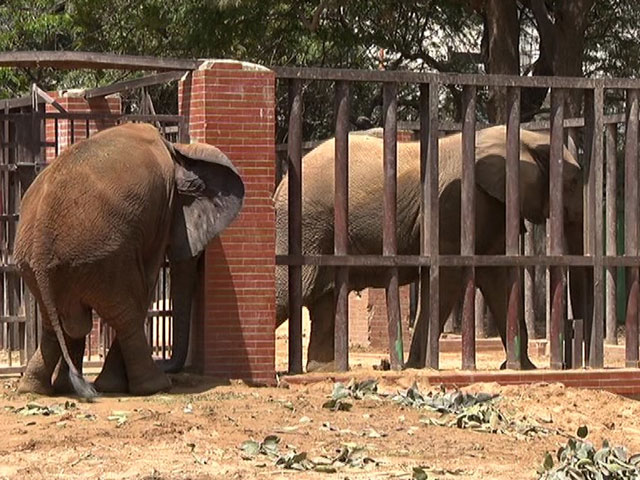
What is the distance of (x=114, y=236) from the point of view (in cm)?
1310

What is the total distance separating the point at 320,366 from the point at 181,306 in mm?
2326

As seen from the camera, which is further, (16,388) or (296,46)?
(296,46)

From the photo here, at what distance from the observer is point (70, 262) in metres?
12.9

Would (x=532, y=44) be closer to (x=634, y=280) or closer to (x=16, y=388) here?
(x=634, y=280)

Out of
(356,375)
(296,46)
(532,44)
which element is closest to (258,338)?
(356,375)

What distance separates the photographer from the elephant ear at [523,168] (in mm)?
16906

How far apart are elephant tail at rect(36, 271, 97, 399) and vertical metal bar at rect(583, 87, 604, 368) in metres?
5.35

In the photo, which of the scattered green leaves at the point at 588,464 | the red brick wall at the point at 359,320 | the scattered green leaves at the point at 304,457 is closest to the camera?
the scattered green leaves at the point at 588,464

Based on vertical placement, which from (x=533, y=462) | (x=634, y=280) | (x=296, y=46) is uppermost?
(x=296, y=46)

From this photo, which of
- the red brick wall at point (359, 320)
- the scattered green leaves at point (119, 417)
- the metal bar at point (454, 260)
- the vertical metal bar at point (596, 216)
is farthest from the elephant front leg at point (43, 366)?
the red brick wall at point (359, 320)

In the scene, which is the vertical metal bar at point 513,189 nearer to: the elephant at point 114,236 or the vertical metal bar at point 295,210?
the vertical metal bar at point 295,210

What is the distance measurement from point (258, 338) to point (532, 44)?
22852mm

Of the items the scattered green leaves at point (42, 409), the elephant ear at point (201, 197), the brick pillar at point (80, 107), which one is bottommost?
the scattered green leaves at point (42, 409)

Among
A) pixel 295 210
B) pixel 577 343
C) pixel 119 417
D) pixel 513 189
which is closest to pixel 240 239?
pixel 295 210
